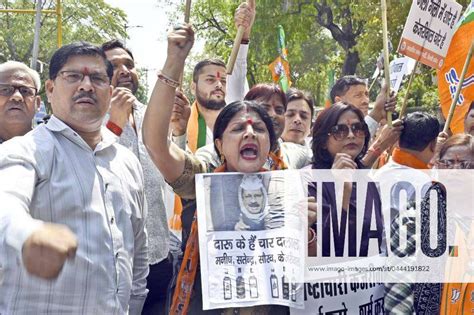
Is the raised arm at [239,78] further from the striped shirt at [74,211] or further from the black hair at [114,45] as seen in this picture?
the striped shirt at [74,211]

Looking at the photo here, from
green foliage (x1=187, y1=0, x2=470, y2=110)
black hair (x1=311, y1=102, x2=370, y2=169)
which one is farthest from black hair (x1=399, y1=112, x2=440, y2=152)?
green foliage (x1=187, y1=0, x2=470, y2=110)

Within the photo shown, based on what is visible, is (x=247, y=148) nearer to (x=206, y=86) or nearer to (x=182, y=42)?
(x=182, y=42)

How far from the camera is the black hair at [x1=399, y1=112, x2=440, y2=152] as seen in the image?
13.8ft

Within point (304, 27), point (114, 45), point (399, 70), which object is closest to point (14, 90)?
point (114, 45)

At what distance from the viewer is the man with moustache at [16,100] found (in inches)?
154

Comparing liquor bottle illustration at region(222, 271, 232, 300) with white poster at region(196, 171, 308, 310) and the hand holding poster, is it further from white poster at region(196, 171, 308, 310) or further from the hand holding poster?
the hand holding poster

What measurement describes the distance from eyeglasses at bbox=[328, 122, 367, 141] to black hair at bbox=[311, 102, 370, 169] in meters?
0.02

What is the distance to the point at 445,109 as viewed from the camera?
228 inches

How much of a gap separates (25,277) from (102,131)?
0.71m

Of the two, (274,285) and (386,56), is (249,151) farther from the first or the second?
(386,56)

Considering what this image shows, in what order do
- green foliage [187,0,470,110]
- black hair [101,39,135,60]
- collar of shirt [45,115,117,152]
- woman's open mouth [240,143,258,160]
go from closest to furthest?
1. collar of shirt [45,115,117,152]
2. woman's open mouth [240,143,258,160]
3. black hair [101,39,135,60]
4. green foliage [187,0,470,110]

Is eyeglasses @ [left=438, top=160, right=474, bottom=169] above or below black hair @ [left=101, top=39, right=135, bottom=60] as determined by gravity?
below

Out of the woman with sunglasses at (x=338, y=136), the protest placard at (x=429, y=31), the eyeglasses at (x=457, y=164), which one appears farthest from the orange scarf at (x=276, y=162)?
the protest placard at (x=429, y=31)

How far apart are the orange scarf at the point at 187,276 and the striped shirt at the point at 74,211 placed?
25 centimetres
